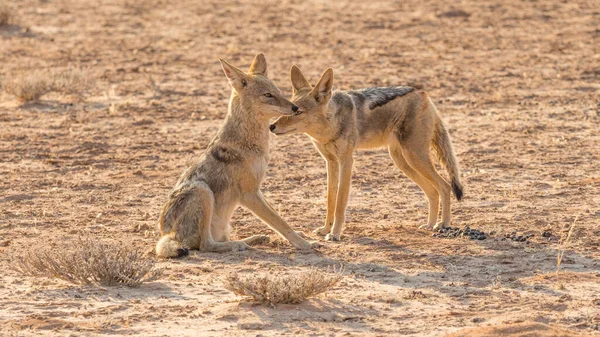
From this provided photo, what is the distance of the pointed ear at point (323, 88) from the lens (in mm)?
9781

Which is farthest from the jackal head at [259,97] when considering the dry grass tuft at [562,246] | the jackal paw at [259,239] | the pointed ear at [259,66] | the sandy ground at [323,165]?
the dry grass tuft at [562,246]

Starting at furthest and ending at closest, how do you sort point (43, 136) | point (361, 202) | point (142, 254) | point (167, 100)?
point (167, 100), point (43, 136), point (361, 202), point (142, 254)

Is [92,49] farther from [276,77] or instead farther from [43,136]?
[43,136]

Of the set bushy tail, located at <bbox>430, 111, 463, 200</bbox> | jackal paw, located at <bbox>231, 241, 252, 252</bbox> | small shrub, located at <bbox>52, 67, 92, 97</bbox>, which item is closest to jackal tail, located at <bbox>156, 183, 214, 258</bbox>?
jackal paw, located at <bbox>231, 241, 252, 252</bbox>

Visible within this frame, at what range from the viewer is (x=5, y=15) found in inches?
928

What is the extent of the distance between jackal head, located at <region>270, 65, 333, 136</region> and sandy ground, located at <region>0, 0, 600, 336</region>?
3.17 feet

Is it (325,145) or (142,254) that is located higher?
(325,145)

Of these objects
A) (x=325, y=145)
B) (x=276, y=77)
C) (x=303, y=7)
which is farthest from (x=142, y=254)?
(x=303, y=7)

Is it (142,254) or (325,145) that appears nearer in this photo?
(142,254)

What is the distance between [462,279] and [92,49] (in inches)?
558

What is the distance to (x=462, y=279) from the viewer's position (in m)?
8.30

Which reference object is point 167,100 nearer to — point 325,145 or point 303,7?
point 325,145

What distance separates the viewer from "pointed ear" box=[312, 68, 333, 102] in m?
9.78

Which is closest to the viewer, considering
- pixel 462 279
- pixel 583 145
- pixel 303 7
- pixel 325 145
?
pixel 462 279
